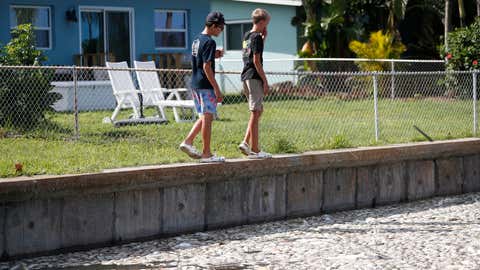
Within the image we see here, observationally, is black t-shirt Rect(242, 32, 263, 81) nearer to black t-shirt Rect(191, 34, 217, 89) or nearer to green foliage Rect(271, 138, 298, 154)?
black t-shirt Rect(191, 34, 217, 89)

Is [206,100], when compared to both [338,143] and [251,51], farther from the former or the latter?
[338,143]

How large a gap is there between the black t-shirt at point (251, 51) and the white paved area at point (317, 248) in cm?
165

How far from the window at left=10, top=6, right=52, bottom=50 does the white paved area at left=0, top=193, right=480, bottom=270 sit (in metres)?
11.7

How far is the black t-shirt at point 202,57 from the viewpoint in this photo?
9.20 meters

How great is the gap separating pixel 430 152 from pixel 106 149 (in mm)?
4131

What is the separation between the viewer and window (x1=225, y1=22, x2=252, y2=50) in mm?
28013

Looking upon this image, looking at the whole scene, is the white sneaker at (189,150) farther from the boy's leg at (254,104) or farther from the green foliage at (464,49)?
the green foliage at (464,49)

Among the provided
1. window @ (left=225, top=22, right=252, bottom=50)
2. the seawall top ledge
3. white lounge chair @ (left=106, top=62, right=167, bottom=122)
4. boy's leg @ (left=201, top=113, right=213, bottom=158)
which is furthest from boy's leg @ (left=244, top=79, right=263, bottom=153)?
window @ (left=225, top=22, right=252, bottom=50)

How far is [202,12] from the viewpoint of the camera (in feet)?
76.0

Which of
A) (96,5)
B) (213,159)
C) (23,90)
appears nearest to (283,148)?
(213,159)

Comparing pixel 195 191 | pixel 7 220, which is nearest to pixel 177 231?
pixel 195 191

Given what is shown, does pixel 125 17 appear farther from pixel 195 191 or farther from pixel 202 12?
pixel 195 191

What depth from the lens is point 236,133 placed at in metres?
12.7

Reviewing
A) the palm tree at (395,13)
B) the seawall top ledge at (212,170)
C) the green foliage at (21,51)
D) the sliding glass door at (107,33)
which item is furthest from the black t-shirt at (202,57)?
the palm tree at (395,13)
